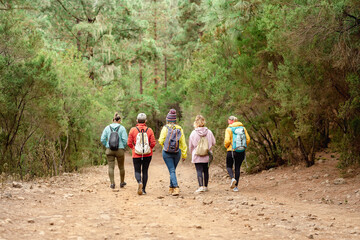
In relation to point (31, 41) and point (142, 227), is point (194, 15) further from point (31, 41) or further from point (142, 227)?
point (142, 227)

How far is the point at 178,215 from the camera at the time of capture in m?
6.20

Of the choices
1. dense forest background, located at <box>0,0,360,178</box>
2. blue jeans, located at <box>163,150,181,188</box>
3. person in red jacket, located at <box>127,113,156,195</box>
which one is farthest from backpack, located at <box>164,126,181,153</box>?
dense forest background, located at <box>0,0,360,178</box>


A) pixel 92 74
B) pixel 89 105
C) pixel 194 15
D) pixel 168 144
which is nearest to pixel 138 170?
pixel 168 144

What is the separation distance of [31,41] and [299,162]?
1044cm

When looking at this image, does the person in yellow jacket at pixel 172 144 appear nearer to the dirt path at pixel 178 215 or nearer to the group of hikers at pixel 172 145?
the group of hikers at pixel 172 145

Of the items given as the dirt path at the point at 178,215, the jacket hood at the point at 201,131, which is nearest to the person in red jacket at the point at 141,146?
the dirt path at the point at 178,215

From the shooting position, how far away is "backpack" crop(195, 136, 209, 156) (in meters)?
9.30

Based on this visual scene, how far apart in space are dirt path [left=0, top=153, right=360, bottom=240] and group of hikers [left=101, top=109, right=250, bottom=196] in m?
0.64

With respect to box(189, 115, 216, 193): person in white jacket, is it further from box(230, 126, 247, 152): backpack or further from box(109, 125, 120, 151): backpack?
box(109, 125, 120, 151): backpack

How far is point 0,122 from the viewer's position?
12.6m

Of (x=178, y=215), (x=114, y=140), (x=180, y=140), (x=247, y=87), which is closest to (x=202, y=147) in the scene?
(x=180, y=140)

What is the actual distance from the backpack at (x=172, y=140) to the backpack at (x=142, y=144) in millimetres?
450

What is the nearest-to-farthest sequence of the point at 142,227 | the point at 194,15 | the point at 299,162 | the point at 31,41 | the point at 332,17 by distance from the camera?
the point at 142,227 < the point at 332,17 < the point at 31,41 < the point at 299,162 < the point at 194,15

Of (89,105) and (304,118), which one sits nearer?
(304,118)
